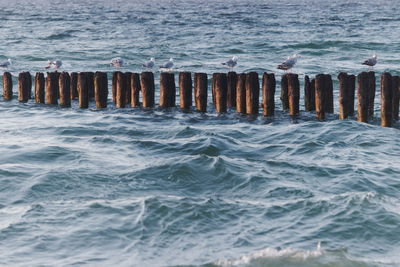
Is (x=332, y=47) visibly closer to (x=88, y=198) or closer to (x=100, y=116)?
(x=100, y=116)

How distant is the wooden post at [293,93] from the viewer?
17.8 meters

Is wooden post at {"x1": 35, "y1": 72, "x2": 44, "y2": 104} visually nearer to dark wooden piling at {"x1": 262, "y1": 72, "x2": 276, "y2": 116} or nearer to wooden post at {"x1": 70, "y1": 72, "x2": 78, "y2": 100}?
wooden post at {"x1": 70, "y1": 72, "x2": 78, "y2": 100}

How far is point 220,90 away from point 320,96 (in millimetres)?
2450

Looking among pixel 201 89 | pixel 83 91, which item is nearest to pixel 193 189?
pixel 201 89

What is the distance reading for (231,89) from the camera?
62.2 feet

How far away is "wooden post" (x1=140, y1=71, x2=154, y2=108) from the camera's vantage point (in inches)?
747

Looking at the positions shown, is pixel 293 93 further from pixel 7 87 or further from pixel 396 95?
pixel 7 87

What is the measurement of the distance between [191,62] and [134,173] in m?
19.5

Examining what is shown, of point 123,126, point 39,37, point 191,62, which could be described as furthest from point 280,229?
point 39,37

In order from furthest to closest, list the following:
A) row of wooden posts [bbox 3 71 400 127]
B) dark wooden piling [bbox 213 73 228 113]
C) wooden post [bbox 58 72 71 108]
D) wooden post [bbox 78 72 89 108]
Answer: wooden post [bbox 58 72 71 108], wooden post [bbox 78 72 89 108], dark wooden piling [bbox 213 73 228 113], row of wooden posts [bbox 3 71 400 127]

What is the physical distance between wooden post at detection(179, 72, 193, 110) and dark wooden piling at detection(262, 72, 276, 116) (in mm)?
1907

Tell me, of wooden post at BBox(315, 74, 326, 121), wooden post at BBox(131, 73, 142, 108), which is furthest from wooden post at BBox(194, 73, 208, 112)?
wooden post at BBox(315, 74, 326, 121)

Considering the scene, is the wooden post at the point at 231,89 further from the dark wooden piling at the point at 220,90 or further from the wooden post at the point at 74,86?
the wooden post at the point at 74,86

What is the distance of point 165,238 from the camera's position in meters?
10.6
